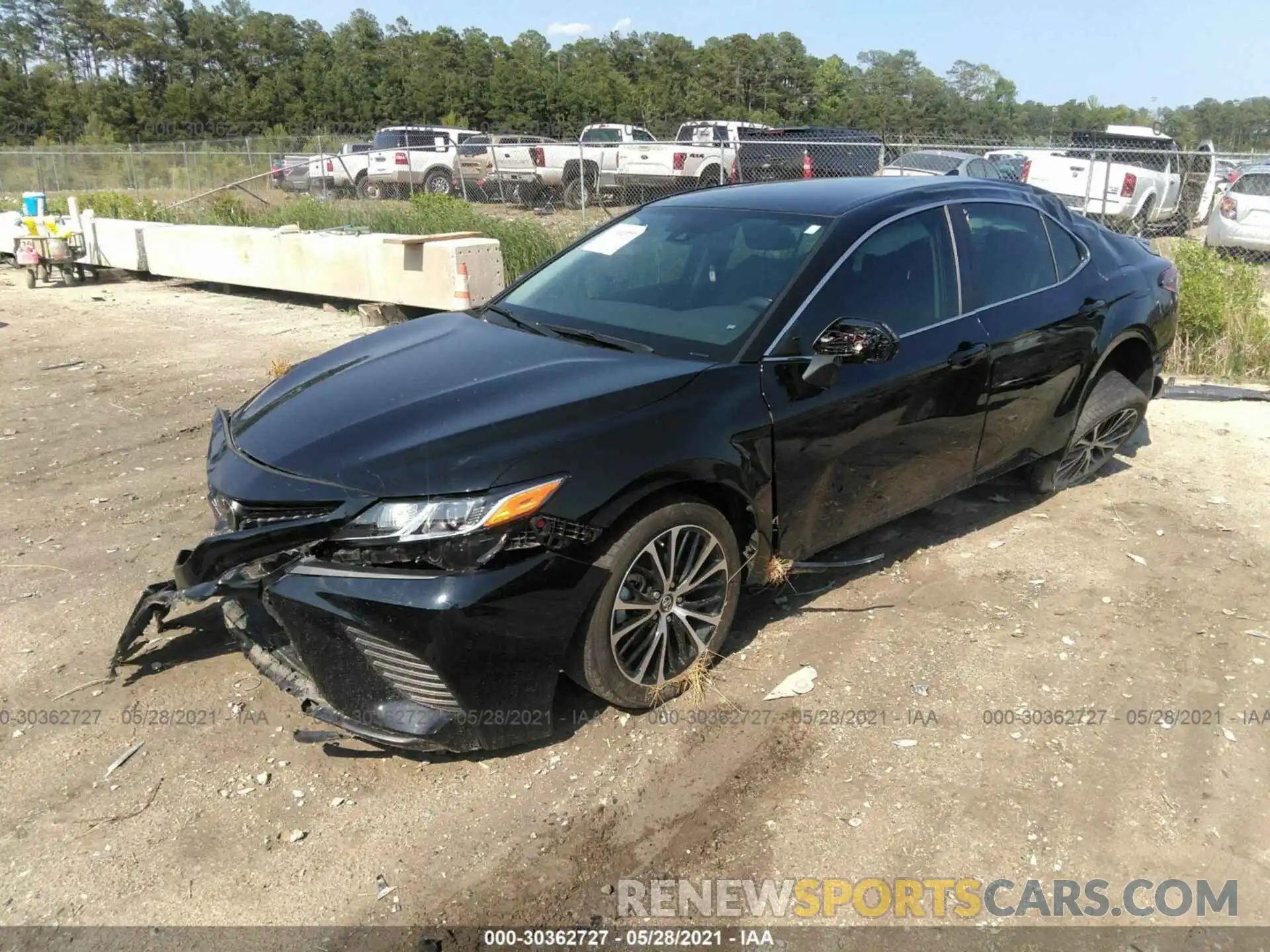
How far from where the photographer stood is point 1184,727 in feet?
11.6

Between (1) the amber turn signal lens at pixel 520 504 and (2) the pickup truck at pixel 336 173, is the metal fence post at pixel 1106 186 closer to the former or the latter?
(1) the amber turn signal lens at pixel 520 504

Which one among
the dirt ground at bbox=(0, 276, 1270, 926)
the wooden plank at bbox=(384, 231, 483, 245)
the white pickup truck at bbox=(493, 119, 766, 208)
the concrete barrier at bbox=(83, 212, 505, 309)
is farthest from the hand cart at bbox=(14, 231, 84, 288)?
the dirt ground at bbox=(0, 276, 1270, 926)

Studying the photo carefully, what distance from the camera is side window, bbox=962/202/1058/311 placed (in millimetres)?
4500

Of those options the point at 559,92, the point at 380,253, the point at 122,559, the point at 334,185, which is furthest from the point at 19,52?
the point at 122,559

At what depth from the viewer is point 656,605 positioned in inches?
134

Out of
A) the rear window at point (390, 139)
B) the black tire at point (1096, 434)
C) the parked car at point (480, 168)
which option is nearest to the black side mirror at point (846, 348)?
the black tire at point (1096, 434)

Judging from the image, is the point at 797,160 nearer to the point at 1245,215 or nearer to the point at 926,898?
the point at 1245,215

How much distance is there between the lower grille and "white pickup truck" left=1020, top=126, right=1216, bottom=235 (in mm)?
13942

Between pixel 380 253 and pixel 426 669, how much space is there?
8.17 meters

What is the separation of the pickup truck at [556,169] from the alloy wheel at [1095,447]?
14.9 metres

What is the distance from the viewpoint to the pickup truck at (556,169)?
19.3m

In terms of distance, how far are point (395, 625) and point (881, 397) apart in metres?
2.17

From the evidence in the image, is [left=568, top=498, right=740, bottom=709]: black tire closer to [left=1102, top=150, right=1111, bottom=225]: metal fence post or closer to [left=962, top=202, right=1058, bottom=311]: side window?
[left=962, top=202, right=1058, bottom=311]: side window

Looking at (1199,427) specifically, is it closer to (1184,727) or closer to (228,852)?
(1184,727)
